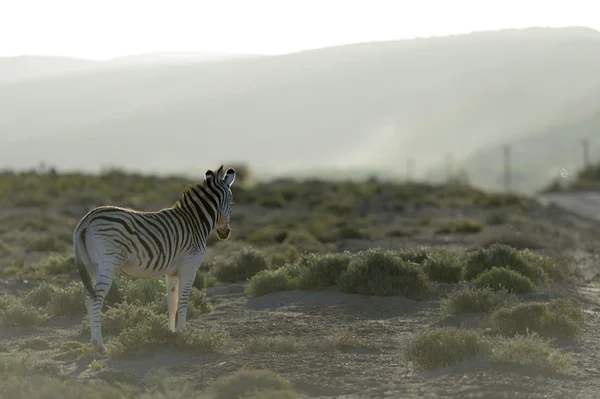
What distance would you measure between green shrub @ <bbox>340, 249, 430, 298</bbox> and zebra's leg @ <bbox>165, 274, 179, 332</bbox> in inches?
186

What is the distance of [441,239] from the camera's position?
30.4 metres

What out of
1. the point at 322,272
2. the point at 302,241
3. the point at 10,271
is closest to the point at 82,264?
the point at 322,272

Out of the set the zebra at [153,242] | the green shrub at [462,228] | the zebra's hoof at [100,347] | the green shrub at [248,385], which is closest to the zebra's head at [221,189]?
the zebra at [153,242]

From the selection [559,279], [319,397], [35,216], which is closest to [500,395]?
[319,397]

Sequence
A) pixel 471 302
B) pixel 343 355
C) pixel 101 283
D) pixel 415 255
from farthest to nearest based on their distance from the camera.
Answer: pixel 415 255
pixel 471 302
pixel 343 355
pixel 101 283

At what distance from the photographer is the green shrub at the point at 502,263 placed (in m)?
18.6

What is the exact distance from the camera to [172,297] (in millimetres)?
→ 13156

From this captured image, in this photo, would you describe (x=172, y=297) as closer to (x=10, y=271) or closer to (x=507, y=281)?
(x=507, y=281)

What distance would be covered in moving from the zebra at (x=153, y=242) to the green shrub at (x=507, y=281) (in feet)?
18.0

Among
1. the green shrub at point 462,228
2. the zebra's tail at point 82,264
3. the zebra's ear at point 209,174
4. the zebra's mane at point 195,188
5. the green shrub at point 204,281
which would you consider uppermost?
the zebra's ear at point 209,174

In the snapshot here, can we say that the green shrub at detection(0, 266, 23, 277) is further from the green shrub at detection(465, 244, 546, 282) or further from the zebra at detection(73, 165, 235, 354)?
the green shrub at detection(465, 244, 546, 282)

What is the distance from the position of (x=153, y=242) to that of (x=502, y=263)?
8.61m

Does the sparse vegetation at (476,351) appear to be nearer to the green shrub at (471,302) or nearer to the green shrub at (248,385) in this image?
the green shrub at (248,385)

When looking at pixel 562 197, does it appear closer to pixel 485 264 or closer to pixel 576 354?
pixel 485 264
